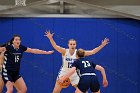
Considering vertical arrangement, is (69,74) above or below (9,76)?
above

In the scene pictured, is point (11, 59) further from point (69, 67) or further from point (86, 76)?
point (86, 76)

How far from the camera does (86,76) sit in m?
6.95

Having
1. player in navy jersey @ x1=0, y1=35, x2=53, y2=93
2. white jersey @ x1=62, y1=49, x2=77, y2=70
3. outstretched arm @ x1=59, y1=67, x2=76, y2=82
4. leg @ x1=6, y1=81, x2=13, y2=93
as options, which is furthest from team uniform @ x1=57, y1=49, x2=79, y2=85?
leg @ x1=6, y1=81, x2=13, y2=93

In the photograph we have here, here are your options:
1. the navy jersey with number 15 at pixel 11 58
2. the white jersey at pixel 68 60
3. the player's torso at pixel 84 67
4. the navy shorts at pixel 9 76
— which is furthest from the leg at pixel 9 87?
the player's torso at pixel 84 67

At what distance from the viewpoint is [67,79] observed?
7672mm

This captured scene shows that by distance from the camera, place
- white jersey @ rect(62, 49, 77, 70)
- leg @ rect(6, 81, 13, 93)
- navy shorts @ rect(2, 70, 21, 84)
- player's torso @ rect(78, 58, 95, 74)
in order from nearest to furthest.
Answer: player's torso @ rect(78, 58, 95, 74) → leg @ rect(6, 81, 13, 93) → navy shorts @ rect(2, 70, 21, 84) → white jersey @ rect(62, 49, 77, 70)

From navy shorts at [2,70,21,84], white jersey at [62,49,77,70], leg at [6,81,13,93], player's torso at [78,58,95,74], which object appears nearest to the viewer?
player's torso at [78,58,95,74]

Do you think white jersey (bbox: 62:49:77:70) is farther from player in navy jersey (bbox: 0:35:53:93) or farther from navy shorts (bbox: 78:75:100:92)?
player in navy jersey (bbox: 0:35:53:93)

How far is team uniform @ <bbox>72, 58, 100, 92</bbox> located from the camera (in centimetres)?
690

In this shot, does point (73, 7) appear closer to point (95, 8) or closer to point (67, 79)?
point (95, 8)

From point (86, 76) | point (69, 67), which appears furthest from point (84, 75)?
point (69, 67)

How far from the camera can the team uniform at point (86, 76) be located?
6898mm

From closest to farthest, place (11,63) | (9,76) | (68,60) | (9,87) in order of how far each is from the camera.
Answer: (9,87) → (9,76) → (11,63) → (68,60)

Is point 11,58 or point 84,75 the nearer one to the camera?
point 84,75
